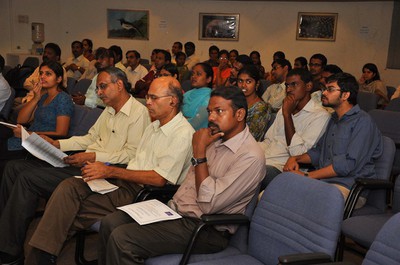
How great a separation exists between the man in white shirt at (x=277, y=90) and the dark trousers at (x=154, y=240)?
3.35 metres

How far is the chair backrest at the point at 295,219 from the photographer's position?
189 centimetres

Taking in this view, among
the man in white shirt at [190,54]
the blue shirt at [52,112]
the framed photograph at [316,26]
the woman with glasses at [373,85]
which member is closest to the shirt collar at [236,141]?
the blue shirt at [52,112]

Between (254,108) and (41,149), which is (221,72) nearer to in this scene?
(254,108)

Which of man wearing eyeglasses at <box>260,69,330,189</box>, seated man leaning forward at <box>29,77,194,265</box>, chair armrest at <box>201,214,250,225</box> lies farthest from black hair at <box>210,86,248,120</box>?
man wearing eyeglasses at <box>260,69,330,189</box>

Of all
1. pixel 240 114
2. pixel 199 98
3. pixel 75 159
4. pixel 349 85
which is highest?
pixel 349 85

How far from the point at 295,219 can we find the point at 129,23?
9.77m

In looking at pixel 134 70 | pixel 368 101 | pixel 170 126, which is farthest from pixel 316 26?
pixel 170 126

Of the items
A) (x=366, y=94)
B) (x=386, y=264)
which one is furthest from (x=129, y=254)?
(x=366, y=94)

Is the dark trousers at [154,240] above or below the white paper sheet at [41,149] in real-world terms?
below

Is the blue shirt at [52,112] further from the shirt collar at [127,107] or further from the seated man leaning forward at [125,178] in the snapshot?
the seated man leaning forward at [125,178]

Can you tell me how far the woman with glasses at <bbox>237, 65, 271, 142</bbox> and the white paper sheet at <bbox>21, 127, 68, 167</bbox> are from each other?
4.98ft

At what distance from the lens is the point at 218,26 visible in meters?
10.6

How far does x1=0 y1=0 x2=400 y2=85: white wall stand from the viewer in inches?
368

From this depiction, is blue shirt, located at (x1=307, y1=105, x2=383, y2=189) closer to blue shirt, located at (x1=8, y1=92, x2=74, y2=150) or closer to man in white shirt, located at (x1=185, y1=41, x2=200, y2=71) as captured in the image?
blue shirt, located at (x1=8, y1=92, x2=74, y2=150)
